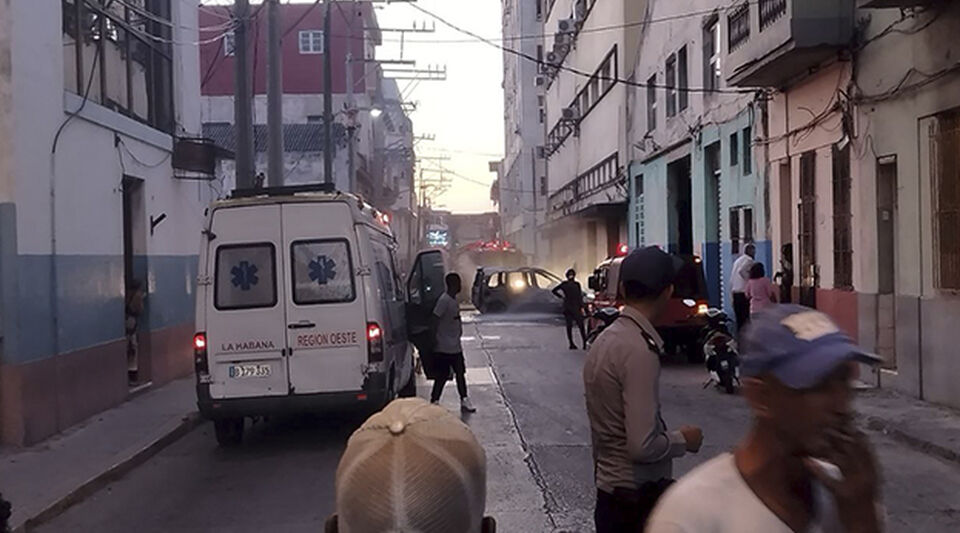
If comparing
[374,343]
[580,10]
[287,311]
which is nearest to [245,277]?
[287,311]

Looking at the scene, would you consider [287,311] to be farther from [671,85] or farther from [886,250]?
[671,85]

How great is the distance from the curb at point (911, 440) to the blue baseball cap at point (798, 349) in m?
8.82

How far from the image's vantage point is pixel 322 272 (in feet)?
37.6

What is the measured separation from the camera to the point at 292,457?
11289 mm

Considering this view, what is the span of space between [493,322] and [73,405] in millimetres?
21107

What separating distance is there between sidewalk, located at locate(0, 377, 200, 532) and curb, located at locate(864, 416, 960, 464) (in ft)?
26.1

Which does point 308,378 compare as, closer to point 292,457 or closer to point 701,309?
point 292,457

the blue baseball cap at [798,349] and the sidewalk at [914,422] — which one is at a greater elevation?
the blue baseball cap at [798,349]

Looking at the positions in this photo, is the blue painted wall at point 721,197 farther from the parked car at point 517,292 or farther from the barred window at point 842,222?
the parked car at point 517,292

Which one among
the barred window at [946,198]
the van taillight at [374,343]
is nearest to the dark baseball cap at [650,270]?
the van taillight at [374,343]

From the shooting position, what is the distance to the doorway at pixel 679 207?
29.0m

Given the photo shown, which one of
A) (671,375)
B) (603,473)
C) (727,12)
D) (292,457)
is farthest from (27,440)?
(727,12)

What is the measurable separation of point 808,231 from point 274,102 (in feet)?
30.4

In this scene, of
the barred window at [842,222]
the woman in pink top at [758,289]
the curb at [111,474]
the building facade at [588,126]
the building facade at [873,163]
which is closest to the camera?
the curb at [111,474]
